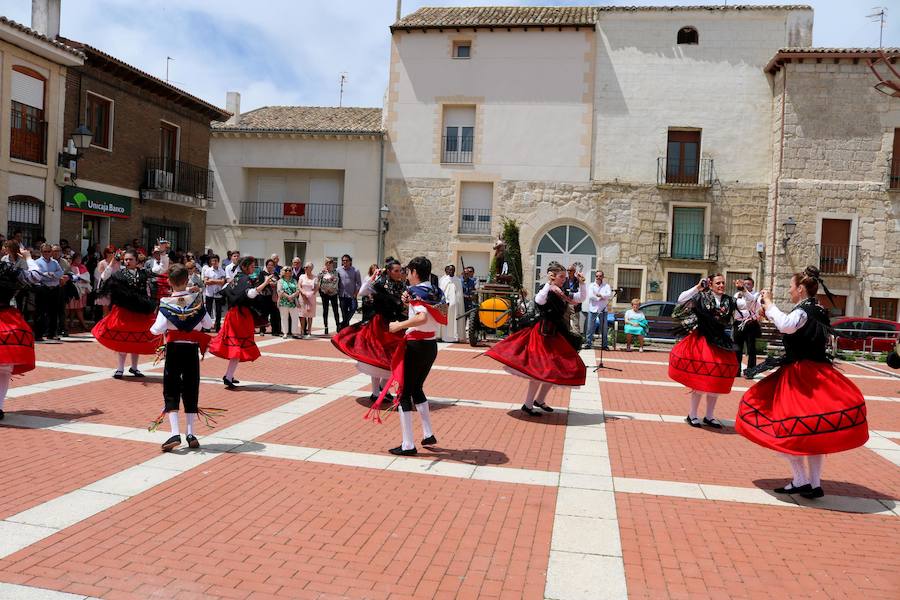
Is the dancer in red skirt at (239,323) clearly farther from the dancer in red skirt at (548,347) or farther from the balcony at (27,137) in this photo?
the balcony at (27,137)

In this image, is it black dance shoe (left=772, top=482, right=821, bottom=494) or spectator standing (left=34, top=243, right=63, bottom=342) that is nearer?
black dance shoe (left=772, top=482, right=821, bottom=494)

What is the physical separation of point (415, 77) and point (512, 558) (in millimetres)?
26426

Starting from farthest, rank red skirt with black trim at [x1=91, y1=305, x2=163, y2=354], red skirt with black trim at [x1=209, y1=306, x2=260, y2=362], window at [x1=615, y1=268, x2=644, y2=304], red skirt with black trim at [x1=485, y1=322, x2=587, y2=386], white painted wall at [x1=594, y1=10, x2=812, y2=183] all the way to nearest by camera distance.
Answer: window at [x1=615, y1=268, x2=644, y2=304] → white painted wall at [x1=594, y1=10, x2=812, y2=183] → red skirt with black trim at [x1=209, y1=306, x2=260, y2=362] → red skirt with black trim at [x1=91, y1=305, x2=163, y2=354] → red skirt with black trim at [x1=485, y1=322, x2=587, y2=386]

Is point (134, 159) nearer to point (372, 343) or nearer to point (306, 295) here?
point (306, 295)

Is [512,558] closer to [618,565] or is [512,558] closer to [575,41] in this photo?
[618,565]

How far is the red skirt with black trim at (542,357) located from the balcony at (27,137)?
15.6m

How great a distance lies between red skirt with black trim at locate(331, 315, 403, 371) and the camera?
839cm

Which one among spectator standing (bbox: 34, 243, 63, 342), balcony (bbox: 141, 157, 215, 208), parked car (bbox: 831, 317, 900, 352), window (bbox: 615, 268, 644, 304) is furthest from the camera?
window (bbox: 615, 268, 644, 304)

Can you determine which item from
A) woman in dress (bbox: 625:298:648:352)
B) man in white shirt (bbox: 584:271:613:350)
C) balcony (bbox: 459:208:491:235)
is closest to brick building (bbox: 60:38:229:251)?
balcony (bbox: 459:208:491:235)

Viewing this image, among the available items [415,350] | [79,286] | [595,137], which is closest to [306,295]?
[79,286]

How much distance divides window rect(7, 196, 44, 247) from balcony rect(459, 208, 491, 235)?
14943mm

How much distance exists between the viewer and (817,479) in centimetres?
576

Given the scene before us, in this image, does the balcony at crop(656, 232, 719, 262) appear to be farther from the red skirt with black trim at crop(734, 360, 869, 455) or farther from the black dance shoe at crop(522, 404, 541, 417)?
the red skirt with black trim at crop(734, 360, 869, 455)

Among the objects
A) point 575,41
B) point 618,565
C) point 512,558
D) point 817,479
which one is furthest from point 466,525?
point 575,41
